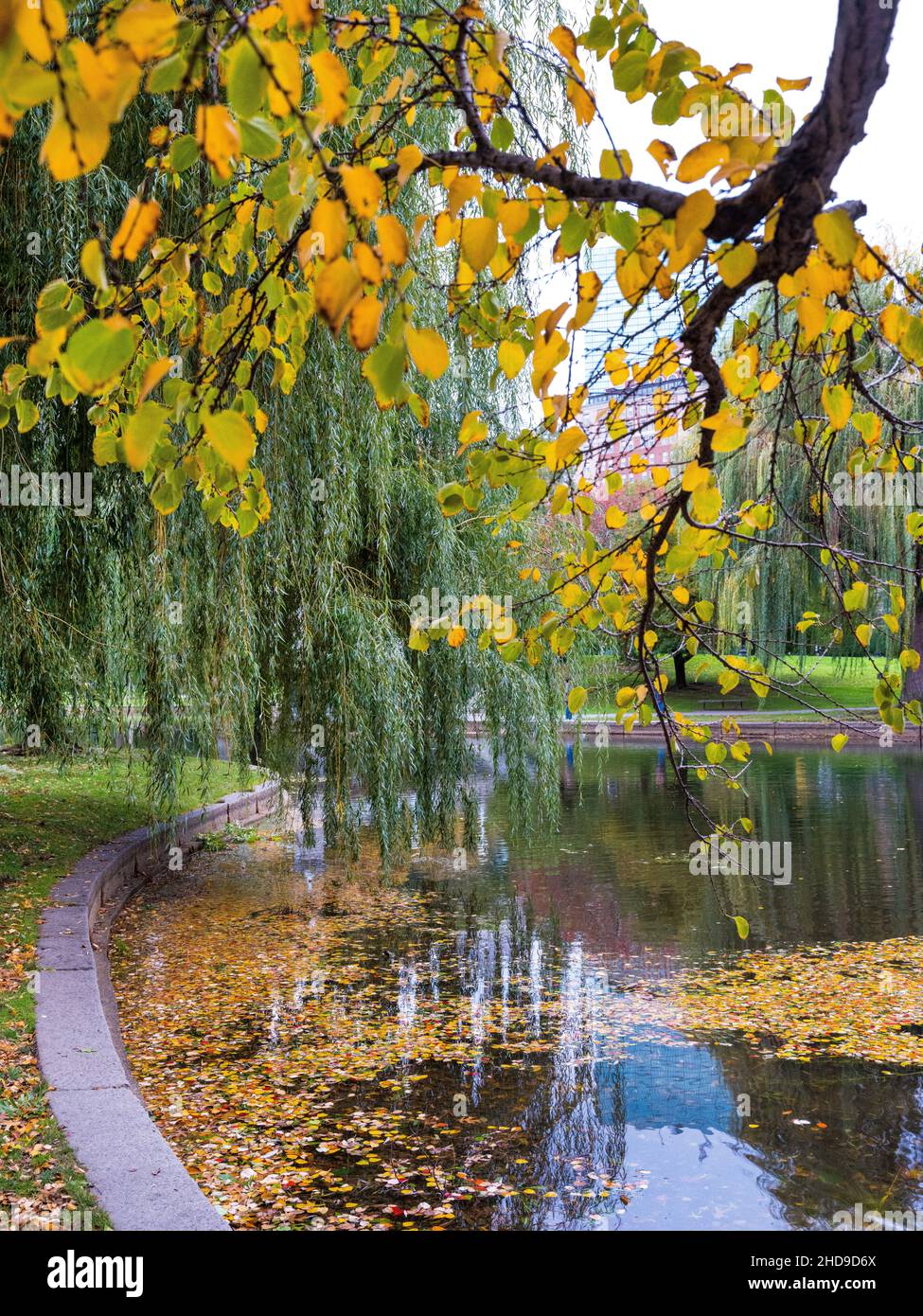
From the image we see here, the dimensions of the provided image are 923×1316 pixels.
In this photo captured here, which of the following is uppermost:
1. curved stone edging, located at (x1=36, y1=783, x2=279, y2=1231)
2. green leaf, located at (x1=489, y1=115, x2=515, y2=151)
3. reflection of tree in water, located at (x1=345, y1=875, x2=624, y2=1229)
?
green leaf, located at (x1=489, y1=115, x2=515, y2=151)

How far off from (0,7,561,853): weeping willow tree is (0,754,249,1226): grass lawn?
0.84m

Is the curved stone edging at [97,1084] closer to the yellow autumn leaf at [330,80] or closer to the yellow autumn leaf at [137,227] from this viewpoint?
the yellow autumn leaf at [137,227]

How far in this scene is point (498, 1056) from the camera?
559cm

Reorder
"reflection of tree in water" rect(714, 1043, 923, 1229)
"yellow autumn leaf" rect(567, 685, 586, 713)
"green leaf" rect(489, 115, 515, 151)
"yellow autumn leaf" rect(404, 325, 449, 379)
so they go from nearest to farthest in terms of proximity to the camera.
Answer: "yellow autumn leaf" rect(404, 325, 449, 379) < "green leaf" rect(489, 115, 515, 151) < "yellow autumn leaf" rect(567, 685, 586, 713) < "reflection of tree in water" rect(714, 1043, 923, 1229)

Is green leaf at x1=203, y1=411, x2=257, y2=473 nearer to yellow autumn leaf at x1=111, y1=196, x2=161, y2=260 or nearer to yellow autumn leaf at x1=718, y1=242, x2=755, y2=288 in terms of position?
yellow autumn leaf at x1=111, y1=196, x2=161, y2=260

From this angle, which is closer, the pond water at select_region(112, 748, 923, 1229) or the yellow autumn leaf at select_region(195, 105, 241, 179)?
the yellow autumn leaf at select_region(195, 105, 241, 179)

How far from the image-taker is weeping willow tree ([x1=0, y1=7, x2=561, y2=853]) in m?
5.32

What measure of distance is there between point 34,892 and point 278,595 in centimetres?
276

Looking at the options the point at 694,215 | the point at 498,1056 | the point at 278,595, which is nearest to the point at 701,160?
the point at 694,215

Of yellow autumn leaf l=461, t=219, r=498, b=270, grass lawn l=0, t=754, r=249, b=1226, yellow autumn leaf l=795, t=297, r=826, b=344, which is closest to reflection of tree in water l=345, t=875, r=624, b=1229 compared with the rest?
grass lawn l=0, t=754, r=249, b=1226

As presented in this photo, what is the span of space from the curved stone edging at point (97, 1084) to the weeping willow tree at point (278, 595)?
1.12 metres

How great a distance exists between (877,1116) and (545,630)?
336cm

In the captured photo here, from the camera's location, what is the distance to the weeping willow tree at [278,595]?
5.32 m

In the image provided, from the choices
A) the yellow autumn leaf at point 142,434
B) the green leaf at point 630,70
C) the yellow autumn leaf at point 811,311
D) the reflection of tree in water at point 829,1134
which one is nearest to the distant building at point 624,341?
the green leaf at point 630,70
